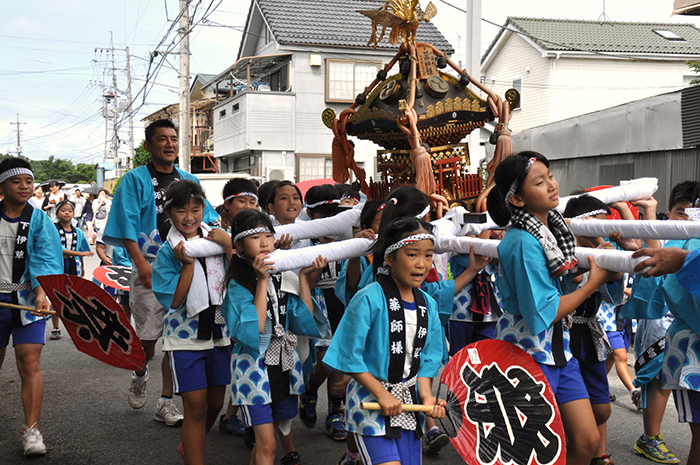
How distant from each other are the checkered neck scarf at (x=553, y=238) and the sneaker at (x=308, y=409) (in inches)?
100

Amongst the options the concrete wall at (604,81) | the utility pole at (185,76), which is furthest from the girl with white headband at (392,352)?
the concrete wall at (604,81)

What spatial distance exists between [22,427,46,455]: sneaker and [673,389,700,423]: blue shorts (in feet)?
13.6

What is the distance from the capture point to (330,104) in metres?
22.6

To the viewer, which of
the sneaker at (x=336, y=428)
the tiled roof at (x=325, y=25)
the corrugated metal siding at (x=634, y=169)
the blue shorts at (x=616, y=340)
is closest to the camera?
the sneaker at (x=336, y=428)

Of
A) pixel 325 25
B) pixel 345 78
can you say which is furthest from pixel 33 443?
pixel 325 25

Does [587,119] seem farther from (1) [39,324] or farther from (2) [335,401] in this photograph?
(1) [39,324]

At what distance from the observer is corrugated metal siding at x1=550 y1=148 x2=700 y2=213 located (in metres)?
9.59

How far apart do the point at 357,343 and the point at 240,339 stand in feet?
2.93

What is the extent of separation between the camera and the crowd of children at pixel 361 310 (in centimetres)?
298

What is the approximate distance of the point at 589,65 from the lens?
73.4ft

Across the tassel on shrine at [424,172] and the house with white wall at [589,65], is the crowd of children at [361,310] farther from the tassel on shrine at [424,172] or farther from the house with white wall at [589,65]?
the house with white wall at [589,65]

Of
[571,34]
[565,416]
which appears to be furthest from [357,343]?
[571,34]

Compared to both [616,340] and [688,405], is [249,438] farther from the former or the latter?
[616,340]

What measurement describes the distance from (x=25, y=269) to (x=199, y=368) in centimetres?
187
